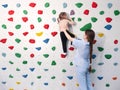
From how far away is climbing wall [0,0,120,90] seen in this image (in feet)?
9.23

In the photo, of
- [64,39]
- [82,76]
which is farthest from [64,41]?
[82,76]

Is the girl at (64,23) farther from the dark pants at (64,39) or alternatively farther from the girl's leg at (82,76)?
the girl's leg at (82,76)

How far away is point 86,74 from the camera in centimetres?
280

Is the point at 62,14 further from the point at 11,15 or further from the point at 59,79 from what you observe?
the point at 59,79

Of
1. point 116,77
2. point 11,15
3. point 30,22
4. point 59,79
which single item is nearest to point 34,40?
point 30,22

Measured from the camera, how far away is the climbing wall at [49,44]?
9.23ft

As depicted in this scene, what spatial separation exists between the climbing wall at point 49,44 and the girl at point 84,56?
22cm

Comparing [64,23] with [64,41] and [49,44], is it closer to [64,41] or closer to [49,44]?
[64,41]

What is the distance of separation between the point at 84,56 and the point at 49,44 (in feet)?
1.63

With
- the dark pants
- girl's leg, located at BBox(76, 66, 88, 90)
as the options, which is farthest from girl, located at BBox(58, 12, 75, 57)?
girl's leg, located at BBox(76, 66, 88, 90)

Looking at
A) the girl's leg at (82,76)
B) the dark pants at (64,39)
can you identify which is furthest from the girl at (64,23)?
the girl's leg at (82,76)

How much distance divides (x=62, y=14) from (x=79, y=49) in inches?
17.9

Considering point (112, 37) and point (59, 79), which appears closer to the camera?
point (112, 37)

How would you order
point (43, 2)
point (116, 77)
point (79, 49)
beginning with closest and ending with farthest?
point (79, 49)
point (43, 2)
point (116, 77)
